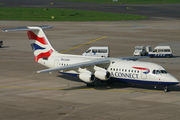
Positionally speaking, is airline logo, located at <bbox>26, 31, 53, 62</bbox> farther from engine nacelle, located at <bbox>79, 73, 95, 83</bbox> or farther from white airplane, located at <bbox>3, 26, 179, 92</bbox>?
engine nacelle, located at <bbox>79, 73, 95, 83</bbox>

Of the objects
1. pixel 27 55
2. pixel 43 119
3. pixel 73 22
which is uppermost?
pixel 73 22

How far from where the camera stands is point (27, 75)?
49.7 metres

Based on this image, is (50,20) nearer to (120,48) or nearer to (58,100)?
(120,48)

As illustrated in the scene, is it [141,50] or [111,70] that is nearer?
[111,70]

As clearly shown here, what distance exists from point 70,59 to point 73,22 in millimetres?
86274

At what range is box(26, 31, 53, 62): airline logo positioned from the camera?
156 feet

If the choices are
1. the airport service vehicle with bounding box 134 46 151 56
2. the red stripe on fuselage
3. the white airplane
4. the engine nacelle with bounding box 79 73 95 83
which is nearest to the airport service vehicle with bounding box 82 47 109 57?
the airport service vehicle with bounding box 134 46 151 56

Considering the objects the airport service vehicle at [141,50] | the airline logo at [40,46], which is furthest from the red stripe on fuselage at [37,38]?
the airport service vehicle at [141,50]

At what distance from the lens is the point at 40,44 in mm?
48031

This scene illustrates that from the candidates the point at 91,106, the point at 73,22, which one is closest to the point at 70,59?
the point at 91,106
